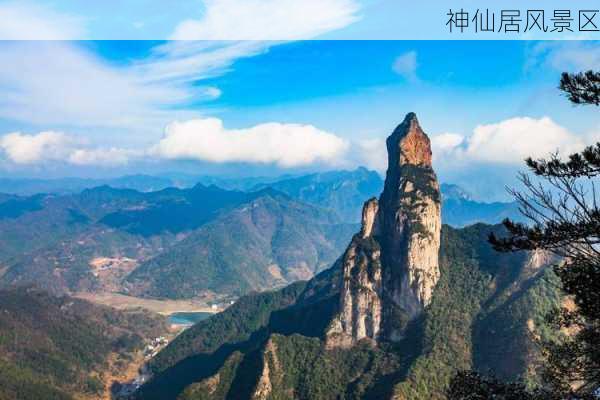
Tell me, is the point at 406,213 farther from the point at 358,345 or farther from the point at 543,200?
the point at 543,200

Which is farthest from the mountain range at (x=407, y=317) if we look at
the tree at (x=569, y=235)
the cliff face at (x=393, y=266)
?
the tree at (x=569, y=235)

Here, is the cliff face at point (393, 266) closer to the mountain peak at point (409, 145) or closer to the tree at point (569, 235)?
the mountain peak at point (409, 145)

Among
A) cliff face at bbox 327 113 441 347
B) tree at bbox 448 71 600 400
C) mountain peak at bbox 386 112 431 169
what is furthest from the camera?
mountain peak at bbox 386 112 431 169

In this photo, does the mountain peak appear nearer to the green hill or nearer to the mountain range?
the mountain range

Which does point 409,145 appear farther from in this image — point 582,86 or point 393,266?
point 582,86

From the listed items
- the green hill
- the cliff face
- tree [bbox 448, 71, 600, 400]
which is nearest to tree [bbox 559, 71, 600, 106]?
tree [bbox 448, 71, 600, 400]
